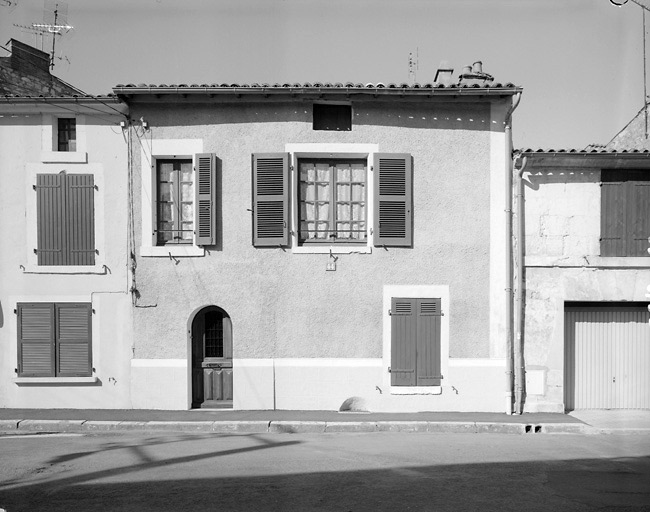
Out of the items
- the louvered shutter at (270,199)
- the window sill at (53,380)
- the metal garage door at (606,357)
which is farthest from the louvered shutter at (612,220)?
the window sill at (53,380)

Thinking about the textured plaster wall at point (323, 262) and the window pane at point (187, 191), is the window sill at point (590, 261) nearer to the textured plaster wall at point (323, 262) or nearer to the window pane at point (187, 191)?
the textured plaster wall at point (323, 262)

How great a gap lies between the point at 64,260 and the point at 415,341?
6500 millimetres

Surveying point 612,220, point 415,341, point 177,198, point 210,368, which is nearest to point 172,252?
point 177,198

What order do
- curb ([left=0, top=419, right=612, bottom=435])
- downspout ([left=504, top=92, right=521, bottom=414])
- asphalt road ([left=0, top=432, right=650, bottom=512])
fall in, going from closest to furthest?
asphalt road ([left=0, top=432, right=650, bottom=512]) → curb ([left=0, top=419, right=612, bottom=435]) → downspout ([left=504, top=92, right=521, bottom=414])

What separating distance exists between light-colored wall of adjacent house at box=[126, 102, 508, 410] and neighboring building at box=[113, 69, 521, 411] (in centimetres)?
3

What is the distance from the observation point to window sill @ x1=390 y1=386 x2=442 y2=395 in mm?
10188

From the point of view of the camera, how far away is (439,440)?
8555 millimetres

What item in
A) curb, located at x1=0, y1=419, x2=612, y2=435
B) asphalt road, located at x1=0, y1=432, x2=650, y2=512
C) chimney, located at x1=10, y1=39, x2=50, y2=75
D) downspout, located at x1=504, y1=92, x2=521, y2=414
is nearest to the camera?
asphalt road, located at x1=0, y1=432, x2=650, y2=512

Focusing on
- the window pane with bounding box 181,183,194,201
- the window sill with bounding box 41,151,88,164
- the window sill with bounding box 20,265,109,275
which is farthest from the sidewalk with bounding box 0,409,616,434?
the window sill with bounding box 41,151,88,164

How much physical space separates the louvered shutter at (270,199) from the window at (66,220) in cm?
301

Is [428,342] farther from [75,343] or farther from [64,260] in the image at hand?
[64,260]

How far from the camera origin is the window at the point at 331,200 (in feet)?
34.4

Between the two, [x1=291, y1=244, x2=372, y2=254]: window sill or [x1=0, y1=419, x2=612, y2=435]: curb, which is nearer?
[x1=0, y1=419, x2=612, y2=435]: curb

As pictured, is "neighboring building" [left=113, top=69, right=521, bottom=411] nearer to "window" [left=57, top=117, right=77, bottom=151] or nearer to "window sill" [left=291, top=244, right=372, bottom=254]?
"window sill" [left=291, top=244, right=372, bottom=254]
